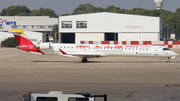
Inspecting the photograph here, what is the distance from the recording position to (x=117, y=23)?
84.2m

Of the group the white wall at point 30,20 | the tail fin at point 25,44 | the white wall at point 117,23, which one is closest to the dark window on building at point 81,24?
the white wall at point 117,23

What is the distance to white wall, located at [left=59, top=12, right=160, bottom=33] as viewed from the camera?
82.9 metres

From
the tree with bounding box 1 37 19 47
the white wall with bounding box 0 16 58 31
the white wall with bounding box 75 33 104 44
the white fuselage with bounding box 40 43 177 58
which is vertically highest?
the white wall with bounding box 0 16 58 31

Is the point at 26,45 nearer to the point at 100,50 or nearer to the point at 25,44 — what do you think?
the point at 25,44

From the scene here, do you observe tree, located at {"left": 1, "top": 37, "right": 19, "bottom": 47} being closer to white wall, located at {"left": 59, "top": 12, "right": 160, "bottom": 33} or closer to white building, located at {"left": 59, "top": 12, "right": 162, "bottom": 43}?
white building, located at {"left": 59, "top": 12, "right": 162, "bottom": 43}

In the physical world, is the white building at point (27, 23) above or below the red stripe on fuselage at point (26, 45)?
above

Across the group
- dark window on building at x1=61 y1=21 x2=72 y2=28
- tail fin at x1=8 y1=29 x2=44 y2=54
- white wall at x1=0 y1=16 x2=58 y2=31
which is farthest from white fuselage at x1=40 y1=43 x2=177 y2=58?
white wall at x1=0 y1=16 x2=58 y2=31

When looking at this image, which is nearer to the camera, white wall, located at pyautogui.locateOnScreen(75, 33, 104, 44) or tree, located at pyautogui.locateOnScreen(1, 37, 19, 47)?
white wall, located at pyautogui.locateOnScreen(75, 33, 104, 44)

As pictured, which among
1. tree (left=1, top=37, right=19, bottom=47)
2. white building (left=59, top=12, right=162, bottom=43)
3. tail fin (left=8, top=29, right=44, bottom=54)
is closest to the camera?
tail fin (left=8, top=29, right=44, bottom=54)

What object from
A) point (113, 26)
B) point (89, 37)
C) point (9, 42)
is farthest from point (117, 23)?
point (9, 42)

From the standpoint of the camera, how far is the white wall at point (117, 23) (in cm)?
8294

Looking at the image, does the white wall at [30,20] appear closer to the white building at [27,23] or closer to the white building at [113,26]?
the white building at [27,23]

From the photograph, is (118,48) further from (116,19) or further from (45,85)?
(116,19)

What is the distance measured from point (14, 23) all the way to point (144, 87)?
109997 mm
